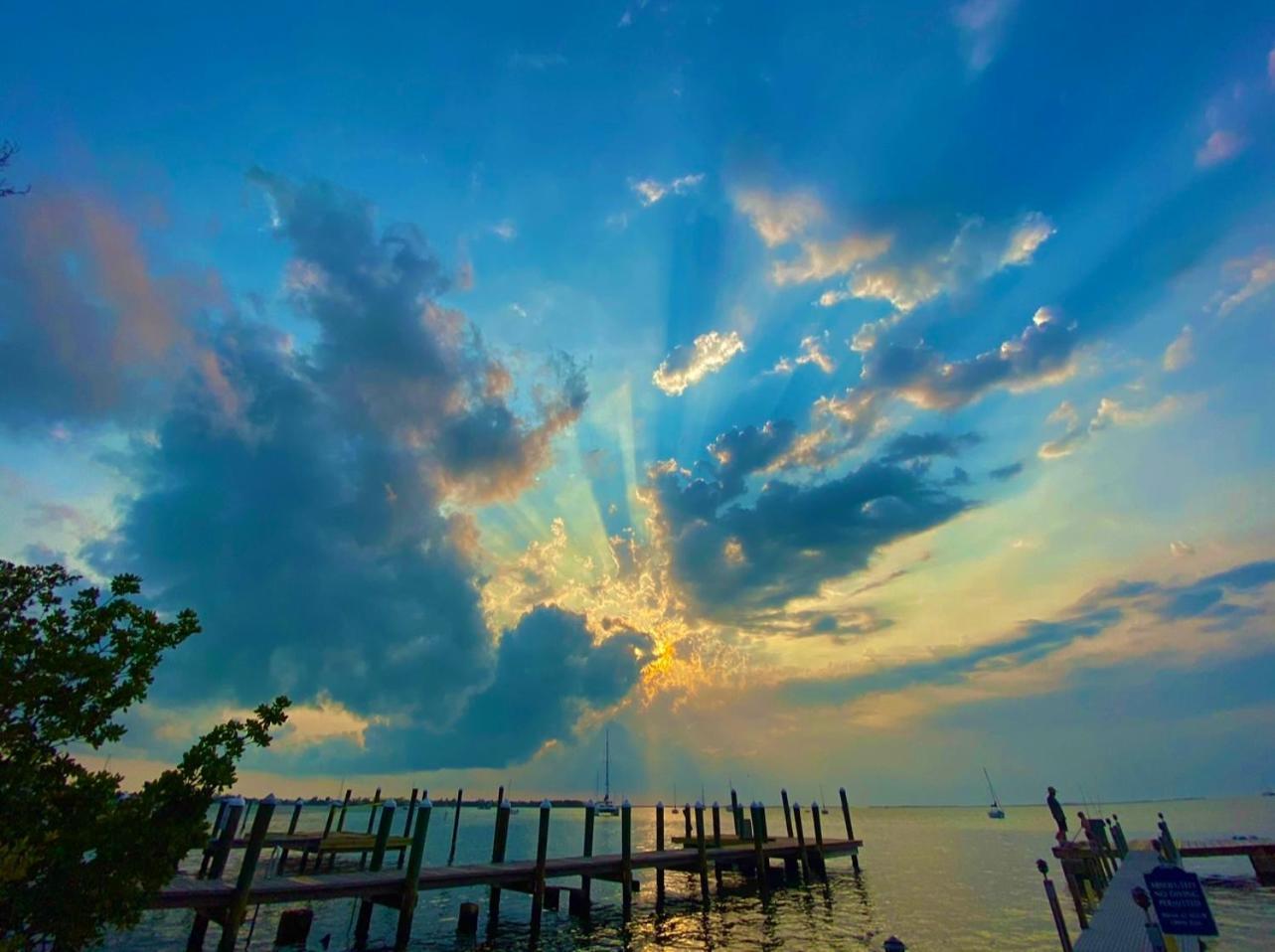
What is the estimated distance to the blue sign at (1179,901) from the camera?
10.4 m

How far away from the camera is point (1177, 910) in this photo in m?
10.7

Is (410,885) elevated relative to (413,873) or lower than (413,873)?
lower

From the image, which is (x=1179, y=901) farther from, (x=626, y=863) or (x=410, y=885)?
(x=626, y=863)

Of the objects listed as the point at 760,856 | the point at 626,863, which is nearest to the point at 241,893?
the point at 626,863

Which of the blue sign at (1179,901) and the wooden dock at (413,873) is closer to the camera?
the blue sign at (1179,901)

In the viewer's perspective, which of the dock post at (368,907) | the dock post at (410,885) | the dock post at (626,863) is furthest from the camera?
the dock post at (626,863)

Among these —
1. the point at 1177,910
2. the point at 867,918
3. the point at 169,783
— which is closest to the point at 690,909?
the point at 867,918

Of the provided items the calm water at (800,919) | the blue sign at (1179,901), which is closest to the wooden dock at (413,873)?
the calm water at (800,919)

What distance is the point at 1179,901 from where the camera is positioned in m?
10.6

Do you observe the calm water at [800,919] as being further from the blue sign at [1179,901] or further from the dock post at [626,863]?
the blue sign at [1179,901]

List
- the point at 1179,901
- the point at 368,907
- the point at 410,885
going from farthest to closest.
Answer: the point at 368,907, the point at 410,885, the point at 1179,901

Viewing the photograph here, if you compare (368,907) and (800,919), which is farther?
(800,919)

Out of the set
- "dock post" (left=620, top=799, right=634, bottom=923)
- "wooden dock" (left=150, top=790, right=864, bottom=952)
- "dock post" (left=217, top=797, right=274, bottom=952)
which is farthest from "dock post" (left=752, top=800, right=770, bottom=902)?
"dock post" (left=217, top=797, right=274, bottom=952)

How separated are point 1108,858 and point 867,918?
493 inches
